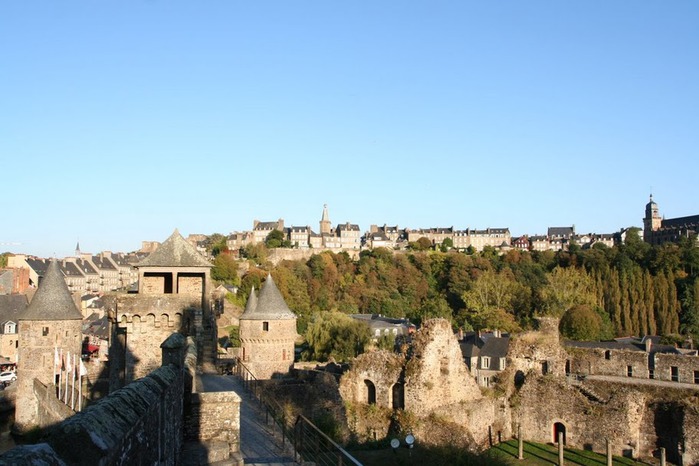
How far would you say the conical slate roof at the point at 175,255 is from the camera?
22828 millimetres

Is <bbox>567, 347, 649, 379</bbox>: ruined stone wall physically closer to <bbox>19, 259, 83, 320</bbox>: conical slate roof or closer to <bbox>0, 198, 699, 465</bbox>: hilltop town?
<bbox>0, 198, 699, 465</bbox>: hilltop town

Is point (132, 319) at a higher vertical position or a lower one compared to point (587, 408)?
higher

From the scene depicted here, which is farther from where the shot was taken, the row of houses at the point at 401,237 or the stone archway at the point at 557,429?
the row of houses at the point at 401,237

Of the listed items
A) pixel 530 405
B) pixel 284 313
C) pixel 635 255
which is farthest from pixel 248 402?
pixel 635 255

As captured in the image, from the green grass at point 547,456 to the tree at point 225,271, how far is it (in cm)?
6090

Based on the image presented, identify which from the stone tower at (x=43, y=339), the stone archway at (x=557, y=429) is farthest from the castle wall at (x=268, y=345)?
the stone archway at (x=557, y=429)

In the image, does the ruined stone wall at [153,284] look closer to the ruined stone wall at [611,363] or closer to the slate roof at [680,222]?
the ruined stone wall at [611,363]

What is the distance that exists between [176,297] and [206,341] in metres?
3.13

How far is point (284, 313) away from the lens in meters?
32.2

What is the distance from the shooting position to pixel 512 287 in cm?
7869

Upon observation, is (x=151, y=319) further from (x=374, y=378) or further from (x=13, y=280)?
(x=13, y=280)

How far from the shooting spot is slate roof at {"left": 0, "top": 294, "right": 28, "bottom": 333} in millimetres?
50312

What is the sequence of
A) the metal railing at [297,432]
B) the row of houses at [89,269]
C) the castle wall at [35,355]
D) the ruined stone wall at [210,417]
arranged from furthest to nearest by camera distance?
Result: the row of houses at [89,269] → the castle wall at [35,355] → the metal railing at [297,432] → the ruined stone wall at [210,417]

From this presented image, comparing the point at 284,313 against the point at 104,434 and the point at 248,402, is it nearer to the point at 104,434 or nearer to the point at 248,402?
the point at 248,402
